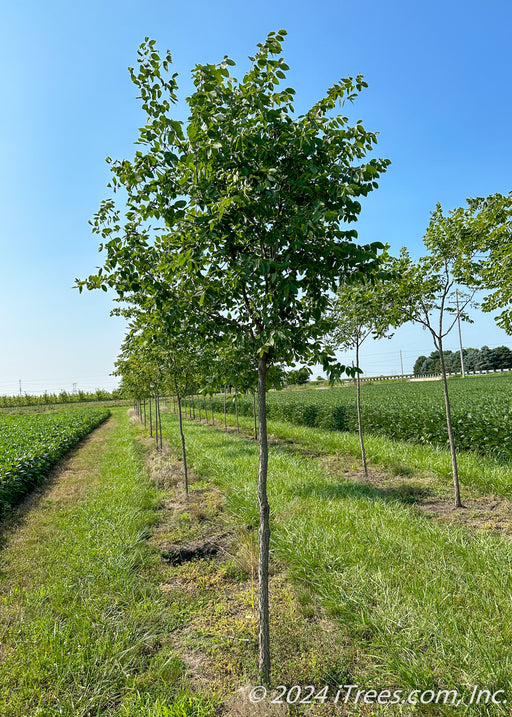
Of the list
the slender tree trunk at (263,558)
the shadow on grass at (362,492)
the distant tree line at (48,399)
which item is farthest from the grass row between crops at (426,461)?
the distant tree line at (48,399)

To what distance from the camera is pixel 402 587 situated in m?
3.62

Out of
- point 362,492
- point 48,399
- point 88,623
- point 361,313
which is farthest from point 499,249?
point 48,399

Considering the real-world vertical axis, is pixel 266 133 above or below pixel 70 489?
above

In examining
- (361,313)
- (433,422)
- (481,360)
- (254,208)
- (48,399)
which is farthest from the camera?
(481,360)

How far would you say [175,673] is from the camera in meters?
3.05

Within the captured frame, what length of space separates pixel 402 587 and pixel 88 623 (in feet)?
10.6

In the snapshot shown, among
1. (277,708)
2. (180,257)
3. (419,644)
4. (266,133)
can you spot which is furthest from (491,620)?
(266,133)

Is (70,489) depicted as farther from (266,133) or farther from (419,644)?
(266,133)

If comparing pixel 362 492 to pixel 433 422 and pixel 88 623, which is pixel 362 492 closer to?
pixel 433 422

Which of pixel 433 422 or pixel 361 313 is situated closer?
pixel 361 313

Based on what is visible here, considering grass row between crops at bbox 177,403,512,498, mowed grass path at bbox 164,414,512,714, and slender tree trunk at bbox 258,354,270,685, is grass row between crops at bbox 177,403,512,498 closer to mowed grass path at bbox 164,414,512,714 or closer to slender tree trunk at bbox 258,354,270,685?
mowed grass path at bbox 164,414,512,714

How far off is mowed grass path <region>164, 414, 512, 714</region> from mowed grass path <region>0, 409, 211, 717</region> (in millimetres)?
1244

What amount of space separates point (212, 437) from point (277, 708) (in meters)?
14.3

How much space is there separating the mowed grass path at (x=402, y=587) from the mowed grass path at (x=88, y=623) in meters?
1.24
